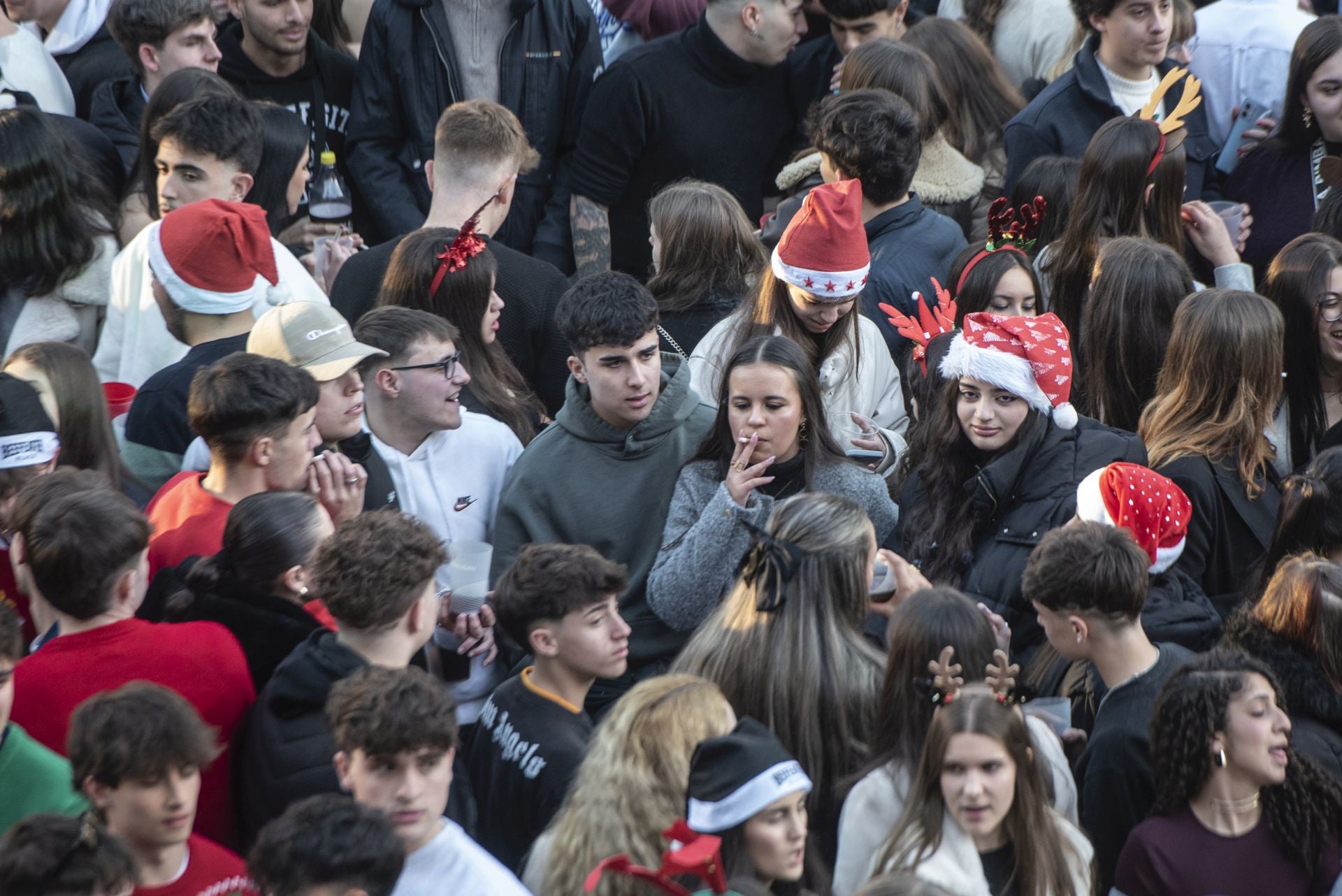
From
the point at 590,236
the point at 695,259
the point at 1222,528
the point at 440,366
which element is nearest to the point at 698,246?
the point at 695,259

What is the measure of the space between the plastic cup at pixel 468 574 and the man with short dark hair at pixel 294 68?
2.67 meters

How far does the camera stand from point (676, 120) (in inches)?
273

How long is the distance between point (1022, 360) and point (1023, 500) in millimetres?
405

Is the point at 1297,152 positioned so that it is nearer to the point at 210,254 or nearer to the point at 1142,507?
the point at 1142,507

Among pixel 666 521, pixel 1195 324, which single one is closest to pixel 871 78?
pixel 1195 324

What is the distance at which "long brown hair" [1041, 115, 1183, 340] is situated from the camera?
5703 mm

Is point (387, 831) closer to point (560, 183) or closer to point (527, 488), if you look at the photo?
point (527, 488)

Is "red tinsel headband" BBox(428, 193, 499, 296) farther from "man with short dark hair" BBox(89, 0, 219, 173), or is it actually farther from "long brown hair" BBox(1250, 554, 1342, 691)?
"long brown hair" BBox(1250, 554, 1342, 691)

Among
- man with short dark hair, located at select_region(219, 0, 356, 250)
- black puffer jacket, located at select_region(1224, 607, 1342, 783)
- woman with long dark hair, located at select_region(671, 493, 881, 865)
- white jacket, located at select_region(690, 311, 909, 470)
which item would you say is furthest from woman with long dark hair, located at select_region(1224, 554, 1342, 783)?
man with short dark hair, located at select_region(219, 0, 356, 250)

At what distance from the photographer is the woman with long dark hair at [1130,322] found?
518 centimetres

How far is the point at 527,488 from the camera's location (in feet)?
15.1

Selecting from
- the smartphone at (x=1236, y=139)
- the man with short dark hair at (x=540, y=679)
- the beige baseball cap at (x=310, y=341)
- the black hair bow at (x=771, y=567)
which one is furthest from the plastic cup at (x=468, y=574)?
the smartphone at (x=1236, y=139)

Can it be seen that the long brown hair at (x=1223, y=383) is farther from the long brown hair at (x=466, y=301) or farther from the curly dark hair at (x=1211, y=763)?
the long brown hair at (x=466, y=301)

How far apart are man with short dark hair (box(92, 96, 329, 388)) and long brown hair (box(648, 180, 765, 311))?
1.21 meters
